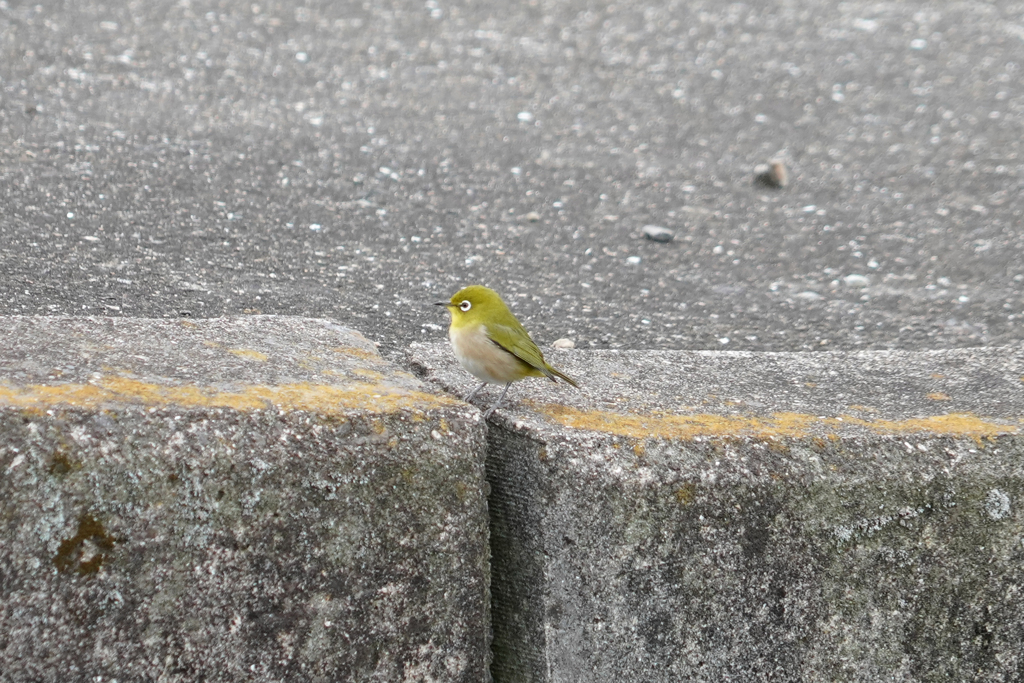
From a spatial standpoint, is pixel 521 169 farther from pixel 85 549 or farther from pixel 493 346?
pixel 85 549

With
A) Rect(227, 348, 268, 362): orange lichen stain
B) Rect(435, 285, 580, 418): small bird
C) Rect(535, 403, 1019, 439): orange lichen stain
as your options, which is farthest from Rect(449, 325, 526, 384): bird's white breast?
Rect(227, 348, 268, 362): orange lichen stain

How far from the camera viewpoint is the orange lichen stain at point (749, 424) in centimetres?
232

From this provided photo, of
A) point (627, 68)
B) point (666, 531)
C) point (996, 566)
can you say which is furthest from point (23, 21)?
point (996, 566)

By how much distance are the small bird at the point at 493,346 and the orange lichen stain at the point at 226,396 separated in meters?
0.19

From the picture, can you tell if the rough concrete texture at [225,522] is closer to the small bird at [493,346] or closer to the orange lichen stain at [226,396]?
the orange lichen stain at [226,396]

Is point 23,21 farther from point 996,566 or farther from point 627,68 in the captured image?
point 996,566

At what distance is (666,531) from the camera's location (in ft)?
7.10

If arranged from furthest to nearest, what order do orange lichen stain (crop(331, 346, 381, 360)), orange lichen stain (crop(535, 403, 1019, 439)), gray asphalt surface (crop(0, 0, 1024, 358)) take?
gray asphalt surface (crop(0, 0, 1024, 358)) → orange lichen stain (crop(331, 346, 381, 360)) → orange lichen stain (crop(535, 403, 1019, 439))

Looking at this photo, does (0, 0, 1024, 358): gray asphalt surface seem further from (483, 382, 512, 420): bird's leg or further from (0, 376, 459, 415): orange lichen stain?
(0, 376, 459, 415): orange lichen stain

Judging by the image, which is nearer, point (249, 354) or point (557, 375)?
point (249, 354)

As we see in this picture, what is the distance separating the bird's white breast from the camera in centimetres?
243

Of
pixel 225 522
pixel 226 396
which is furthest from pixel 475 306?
pixel 225 522

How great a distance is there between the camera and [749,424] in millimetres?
2389

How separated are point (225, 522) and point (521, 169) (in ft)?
11.2
